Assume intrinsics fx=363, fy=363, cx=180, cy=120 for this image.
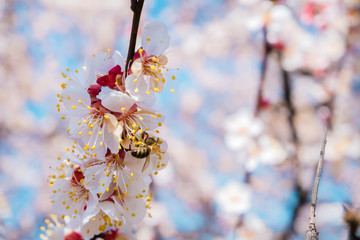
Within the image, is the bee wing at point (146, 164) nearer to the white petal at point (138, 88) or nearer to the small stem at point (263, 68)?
the white petal at point (138, 88)

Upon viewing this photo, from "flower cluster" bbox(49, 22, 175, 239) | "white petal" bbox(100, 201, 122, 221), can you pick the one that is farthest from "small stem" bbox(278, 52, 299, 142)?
"white petal" bbox(100, 201, 122, 221)

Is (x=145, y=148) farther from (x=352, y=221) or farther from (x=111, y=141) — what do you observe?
(x=352, y=221)

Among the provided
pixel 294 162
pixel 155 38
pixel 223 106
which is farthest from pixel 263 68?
pixel 223 106

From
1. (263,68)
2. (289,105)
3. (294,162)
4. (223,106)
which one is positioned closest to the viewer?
(263,68)

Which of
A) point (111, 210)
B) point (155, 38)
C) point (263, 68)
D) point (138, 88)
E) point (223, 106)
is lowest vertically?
point (111, 210)

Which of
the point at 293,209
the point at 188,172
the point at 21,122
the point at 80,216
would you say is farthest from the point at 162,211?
the point at 80,216

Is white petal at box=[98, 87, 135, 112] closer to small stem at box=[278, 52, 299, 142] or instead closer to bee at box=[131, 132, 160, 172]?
bee at box=[131, 132, 160, 172]
